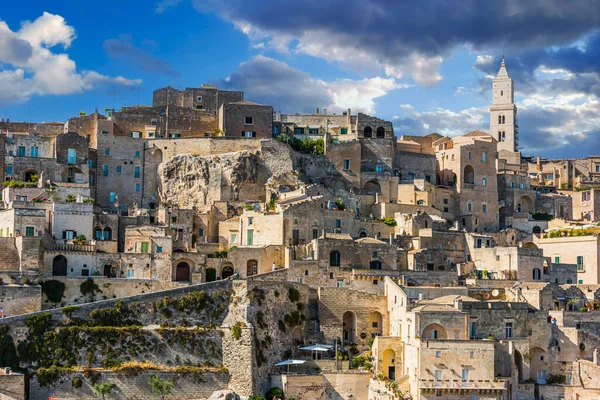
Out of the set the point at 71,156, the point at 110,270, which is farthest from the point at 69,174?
the point at 110,270

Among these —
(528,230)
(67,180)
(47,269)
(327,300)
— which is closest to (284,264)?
(327,300)

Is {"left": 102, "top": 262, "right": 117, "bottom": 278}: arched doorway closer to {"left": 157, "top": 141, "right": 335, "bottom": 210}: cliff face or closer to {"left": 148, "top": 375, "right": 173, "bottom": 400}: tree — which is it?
{"left": 148, "top": 375, "right": 173, "bottom": 400}: tree

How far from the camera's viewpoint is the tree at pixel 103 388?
169 feet

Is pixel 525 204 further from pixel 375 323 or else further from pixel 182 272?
pixel 182 272

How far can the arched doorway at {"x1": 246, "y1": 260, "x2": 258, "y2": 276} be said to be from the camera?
63.4 metres

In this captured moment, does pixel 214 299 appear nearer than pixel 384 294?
Yes

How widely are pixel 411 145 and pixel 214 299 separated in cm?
3637

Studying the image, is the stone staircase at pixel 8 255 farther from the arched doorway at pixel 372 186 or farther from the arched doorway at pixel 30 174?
the arched doorway at pixel 372 186

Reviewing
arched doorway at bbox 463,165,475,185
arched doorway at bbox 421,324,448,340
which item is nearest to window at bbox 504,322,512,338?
arched doorway at bbox 421,324,448,340

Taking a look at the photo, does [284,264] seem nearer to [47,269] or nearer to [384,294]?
[384,294]

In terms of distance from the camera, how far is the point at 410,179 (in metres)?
82.1

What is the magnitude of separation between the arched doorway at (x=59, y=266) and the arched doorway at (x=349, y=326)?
56.8 ft

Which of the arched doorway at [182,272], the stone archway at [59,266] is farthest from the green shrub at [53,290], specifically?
the arched doorway at [182,272]

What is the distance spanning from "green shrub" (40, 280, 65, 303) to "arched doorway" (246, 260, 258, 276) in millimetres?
12249
